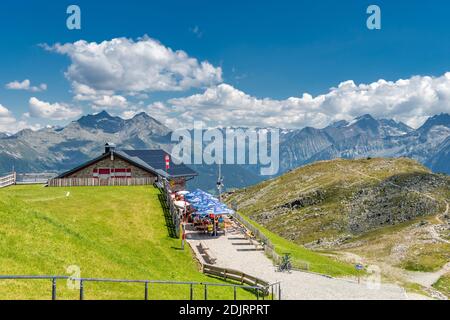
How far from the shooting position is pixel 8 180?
56.0 m

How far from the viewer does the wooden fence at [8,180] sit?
53.8m

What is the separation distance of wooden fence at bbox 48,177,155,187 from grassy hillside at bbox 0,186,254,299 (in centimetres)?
1150

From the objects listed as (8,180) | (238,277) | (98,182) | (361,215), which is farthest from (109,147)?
(361,215)

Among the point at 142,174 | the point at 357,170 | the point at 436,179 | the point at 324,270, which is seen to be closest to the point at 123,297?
the point at 324,270

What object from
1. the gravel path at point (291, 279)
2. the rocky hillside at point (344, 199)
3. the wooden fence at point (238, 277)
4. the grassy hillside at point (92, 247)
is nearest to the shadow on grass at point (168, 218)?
the grassy hillside at point (92, 247)

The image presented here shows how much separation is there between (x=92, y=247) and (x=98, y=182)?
104 feet

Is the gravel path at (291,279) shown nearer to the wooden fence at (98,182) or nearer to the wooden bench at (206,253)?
the wooden bench at (206,253)

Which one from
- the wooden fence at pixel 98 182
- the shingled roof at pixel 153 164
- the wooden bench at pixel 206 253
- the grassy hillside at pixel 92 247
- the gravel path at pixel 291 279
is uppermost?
the shingled roof at pixel 153 164

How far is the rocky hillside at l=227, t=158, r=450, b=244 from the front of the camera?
102300mm

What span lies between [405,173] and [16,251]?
137 metres

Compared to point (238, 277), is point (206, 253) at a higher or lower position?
higher

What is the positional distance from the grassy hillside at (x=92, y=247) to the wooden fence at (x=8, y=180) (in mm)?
12526

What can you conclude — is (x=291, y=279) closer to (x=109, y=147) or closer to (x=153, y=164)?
(x=109, y=147)
